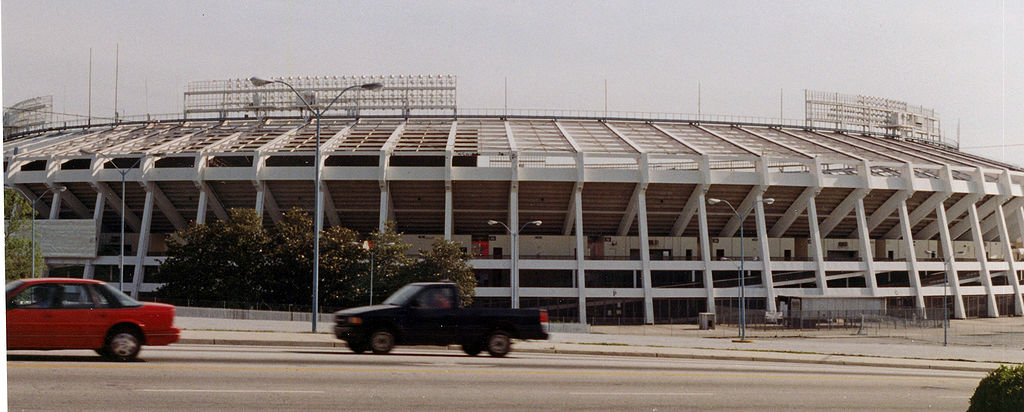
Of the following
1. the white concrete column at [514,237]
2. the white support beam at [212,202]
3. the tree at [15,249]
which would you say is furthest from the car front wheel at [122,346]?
the white support beam at [212,202]

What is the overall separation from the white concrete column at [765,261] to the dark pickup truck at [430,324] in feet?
150

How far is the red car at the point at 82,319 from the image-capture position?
16.3m

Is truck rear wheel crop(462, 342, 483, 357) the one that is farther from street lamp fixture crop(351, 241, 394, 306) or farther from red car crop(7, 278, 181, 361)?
street lamp fixture crop(351, 241, 394, 306)

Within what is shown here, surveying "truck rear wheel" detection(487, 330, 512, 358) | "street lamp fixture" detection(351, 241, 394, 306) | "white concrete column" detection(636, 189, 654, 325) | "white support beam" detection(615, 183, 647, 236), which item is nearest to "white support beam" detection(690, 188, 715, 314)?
"white concrete column" detection(636, 189, 654, 325)

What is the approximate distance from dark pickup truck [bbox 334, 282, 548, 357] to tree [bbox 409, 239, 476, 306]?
2743 cm

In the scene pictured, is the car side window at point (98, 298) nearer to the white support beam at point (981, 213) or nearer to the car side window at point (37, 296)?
the car side window at point (37, 296)

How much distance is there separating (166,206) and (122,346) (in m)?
55.1

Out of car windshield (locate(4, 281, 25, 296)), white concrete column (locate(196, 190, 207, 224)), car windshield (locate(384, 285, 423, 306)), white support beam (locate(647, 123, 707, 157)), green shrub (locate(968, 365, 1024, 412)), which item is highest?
white support beam (locate(647, 123, 707, 157))

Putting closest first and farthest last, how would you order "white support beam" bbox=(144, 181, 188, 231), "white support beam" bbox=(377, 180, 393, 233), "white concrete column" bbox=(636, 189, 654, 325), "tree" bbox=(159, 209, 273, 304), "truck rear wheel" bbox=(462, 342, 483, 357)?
1. "truck rear wheel" bbox=(462, 342, 483, 357)
2. "tree" bbox=(159, 209, 273, 304)
3. "white support beam" bbox=(377, 180, 393, 233)
4. "white concrete column" bbox=(636, 189, 654, 325)
5. "white support beam" bbox=(144, 181, 188, 231)

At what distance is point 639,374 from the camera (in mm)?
19719

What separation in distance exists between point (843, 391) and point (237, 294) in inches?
1437

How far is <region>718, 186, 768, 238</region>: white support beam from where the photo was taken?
66312 millimetres

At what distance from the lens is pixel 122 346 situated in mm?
17250

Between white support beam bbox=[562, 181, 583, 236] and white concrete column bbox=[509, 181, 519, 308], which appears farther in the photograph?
white support beam bbox=[562, 181, 583, 236]
